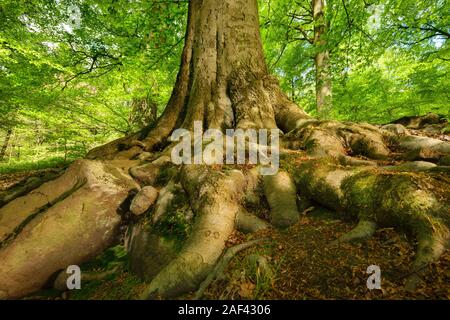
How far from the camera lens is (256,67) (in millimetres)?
4695

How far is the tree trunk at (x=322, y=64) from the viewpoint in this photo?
688 cm

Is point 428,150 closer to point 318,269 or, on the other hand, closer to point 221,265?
point 318,269

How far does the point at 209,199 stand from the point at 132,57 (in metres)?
7.27

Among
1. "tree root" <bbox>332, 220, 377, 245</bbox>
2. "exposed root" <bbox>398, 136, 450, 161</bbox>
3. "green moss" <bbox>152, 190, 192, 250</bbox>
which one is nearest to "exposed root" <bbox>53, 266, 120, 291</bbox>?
"green moss" <bbox>152, 190, 192, 250</bbox>

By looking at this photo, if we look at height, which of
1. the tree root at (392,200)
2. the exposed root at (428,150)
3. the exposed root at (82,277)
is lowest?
the exposed root at (82,277)

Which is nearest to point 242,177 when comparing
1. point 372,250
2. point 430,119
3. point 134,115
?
point 372,250

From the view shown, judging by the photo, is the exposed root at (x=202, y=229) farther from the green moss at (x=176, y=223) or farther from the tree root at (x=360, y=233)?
the tree root at (x=360, y=233)

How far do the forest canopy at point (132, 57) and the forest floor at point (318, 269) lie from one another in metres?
5.87

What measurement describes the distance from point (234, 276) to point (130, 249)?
146cm

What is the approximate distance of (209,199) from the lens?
2.59 m

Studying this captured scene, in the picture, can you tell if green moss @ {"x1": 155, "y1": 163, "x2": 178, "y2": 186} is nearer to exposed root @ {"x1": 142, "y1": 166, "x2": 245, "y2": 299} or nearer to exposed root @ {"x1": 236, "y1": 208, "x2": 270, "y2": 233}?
exposed root @ {"x1": 142, "y1": 166, "x2": 245, "y2": 299}

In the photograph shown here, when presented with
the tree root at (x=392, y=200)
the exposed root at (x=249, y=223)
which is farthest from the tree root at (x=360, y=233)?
the exposed root at (x=249, y=223)

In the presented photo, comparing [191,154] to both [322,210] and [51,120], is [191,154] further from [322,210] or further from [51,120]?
[51,120]

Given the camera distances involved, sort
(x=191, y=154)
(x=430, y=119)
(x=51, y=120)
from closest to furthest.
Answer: (x=191, y=154) → (x=430, y=119) → (x=51, y=120)
